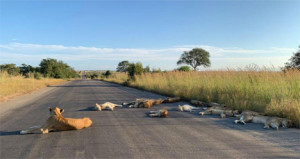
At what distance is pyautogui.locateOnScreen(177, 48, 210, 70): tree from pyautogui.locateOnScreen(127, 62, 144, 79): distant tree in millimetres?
18785

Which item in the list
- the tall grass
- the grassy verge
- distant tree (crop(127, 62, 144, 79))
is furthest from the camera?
distant tree (crop(127, 62, 144, 79))

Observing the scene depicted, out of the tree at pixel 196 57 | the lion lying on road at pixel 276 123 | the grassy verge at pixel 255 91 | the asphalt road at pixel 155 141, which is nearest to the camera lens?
the asphalt road at pixel 155 141

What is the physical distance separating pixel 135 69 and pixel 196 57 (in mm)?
20561

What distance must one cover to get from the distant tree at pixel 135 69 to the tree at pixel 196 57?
61.6ft

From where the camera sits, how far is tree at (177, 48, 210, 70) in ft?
162

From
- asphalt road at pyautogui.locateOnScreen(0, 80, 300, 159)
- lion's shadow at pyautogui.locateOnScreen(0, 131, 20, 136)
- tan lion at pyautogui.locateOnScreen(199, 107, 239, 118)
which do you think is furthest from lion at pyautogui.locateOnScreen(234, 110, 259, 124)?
lion's shadow at pyautogui.locateOnScreen(0, 131, 20, 136)

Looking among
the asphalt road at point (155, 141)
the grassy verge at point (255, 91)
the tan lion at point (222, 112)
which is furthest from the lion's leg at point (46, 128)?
the grassy verge at point (255, 91)

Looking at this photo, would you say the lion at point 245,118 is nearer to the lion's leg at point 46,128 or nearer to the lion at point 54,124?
the lion at point 54,124

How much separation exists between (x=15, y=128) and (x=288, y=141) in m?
6.77

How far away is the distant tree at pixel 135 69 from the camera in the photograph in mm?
33219

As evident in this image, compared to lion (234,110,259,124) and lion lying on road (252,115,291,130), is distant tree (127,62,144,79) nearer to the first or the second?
lion (234,110,259,124)

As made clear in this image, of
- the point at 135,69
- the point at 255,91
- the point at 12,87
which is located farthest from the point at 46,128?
the point at 135,69

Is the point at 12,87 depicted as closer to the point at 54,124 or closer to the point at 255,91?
the point at 54,124

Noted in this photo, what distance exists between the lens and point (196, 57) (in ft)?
163
